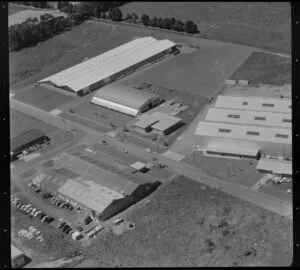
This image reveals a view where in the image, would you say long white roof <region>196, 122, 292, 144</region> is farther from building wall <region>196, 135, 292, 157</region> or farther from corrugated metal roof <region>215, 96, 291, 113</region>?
corrugated metal roof <region>215, 96, 291, 113</region>

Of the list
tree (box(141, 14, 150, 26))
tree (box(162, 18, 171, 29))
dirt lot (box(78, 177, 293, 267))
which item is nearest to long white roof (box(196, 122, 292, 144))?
dirt lot (box(78, 177, 293, 267))

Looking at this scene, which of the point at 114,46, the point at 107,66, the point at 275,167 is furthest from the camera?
the point at 114,46

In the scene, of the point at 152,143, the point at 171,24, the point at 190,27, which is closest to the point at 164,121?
the point at 152,143

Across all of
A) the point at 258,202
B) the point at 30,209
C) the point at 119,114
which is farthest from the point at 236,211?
the point at 119,114

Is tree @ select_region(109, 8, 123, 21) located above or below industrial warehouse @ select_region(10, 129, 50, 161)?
above

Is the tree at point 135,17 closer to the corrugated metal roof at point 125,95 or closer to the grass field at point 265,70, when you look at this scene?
the grass field at point 265,70

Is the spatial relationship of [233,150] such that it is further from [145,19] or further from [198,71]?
[145,19]
